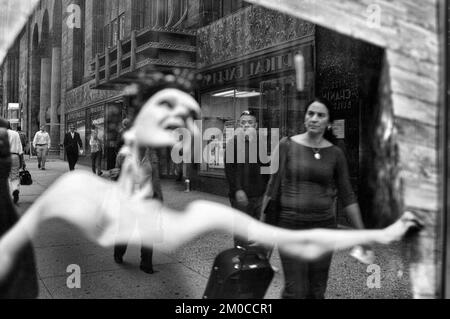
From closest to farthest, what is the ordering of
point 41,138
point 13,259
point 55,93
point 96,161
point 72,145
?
1. point 13,259
2. point 96,161
3. point 72,145
4. point 41,138
5. point 55,93

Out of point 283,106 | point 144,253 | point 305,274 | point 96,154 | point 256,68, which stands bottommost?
point 305,274

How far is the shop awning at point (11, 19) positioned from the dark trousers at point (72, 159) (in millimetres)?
475

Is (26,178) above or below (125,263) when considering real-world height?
above

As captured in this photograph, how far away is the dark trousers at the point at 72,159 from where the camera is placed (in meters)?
1.96

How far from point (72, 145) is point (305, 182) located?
1018 millimetres

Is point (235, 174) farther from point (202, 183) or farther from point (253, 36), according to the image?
point (253, 36)

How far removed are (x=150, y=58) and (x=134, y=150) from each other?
0.37m

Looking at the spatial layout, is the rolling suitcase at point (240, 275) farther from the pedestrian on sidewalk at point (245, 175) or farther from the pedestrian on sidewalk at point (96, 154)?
the pedestrian on sidewalk at point (96, 154)

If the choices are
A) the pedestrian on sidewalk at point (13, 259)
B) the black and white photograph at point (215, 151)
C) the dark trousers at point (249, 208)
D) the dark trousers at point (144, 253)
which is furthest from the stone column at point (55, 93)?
the dark trousers at point (249, 208)

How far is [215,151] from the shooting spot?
81.0 inches

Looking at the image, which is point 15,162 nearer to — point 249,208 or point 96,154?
point 96,154

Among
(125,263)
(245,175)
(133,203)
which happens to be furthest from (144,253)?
(245,175)

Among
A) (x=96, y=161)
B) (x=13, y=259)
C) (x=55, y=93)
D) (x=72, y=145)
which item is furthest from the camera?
(x=55, y=93)

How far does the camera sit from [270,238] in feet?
6.99
